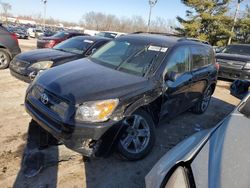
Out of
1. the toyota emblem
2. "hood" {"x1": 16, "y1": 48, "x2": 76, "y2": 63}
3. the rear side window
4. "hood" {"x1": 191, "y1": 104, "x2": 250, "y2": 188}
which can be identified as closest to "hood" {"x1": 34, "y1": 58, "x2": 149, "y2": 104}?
the toyota emblem

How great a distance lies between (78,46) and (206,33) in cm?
2225

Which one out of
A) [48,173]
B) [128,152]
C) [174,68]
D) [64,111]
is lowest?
[48,173]

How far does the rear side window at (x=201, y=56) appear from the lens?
16.0 feet

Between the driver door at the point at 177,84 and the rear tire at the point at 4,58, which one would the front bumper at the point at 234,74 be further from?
the rear tire at the point at 4,58

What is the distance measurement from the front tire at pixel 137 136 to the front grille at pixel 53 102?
0.80 m

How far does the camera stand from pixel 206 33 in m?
26.6

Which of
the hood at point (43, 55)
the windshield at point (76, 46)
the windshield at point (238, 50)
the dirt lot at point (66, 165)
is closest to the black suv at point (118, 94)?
the dirt lot at point (66, 165)

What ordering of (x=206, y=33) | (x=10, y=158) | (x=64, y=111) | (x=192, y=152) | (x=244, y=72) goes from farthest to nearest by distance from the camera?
1. (x=206, y=33)
2. (x=244, y=72)
3. (x=10, y=158)
4. (x=64, y=111)
5. (x=192, y=152)

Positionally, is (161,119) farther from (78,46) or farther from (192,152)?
(78,46)

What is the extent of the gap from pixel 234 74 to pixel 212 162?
9.10 m

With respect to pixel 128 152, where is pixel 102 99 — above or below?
above

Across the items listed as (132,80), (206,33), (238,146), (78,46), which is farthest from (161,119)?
(206,33)

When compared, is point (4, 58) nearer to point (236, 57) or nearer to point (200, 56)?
point (200, 56)

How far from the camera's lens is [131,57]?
411 cm
